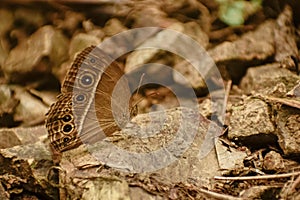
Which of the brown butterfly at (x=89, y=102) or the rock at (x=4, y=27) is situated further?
the rock at (x=4, y=27)

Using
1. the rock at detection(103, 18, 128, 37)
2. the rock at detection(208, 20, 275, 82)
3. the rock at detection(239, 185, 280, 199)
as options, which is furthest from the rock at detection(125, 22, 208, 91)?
the rock at detection(239, 185, 280, 199)

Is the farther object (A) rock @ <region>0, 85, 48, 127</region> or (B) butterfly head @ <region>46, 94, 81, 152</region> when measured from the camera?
(A) rock @ <region>0, 85, 48, 127</region>

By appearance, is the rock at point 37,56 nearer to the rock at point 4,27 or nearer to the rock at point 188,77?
the rock at point 4,27

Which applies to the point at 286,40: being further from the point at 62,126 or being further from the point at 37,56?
the point at 37,56

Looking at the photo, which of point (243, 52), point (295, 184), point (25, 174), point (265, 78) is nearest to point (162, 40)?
point (243, 52)

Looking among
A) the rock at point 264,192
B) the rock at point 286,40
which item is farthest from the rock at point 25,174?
the rock at point 286,40

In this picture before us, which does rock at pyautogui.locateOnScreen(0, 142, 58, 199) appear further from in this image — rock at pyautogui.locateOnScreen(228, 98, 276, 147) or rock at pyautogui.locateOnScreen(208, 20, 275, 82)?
rock at pyautogui.locateOnScreen(208, 20, 275, 82)
